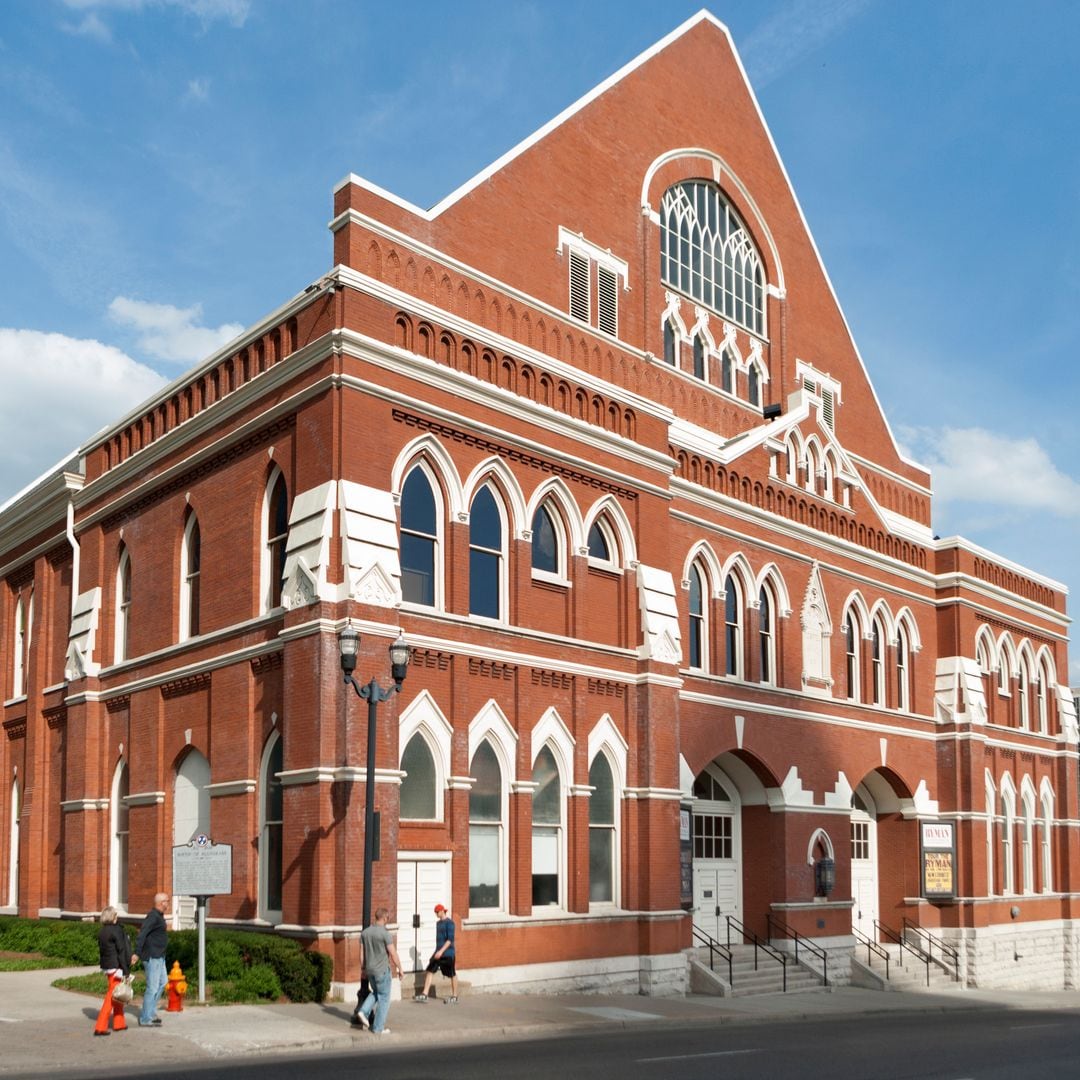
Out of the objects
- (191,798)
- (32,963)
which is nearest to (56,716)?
(191,798)

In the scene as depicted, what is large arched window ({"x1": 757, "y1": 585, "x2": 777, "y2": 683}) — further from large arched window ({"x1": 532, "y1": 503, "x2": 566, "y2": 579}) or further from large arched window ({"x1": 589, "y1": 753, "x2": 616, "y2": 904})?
large arched window ({"x1": 532, "y1": 503, "x2": 566, "y2": 579})

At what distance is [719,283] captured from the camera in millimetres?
34938

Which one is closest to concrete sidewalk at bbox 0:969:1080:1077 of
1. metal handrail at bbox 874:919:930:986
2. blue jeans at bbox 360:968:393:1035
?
blue jeans at bbox 360:968:393:1035

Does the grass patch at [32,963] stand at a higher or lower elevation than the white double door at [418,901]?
lower

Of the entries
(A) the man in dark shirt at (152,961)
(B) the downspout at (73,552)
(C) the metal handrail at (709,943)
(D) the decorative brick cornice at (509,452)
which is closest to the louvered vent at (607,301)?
(D) the decorative brick cornice at (509,452)

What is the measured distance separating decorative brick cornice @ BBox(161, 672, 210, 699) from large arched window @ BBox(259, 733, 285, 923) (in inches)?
93.3

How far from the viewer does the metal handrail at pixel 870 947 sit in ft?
108

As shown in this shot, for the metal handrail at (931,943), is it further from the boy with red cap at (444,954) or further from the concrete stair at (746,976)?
the boy with red cap at (444,954)

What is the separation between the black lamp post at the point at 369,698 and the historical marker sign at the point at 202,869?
204 centimetres

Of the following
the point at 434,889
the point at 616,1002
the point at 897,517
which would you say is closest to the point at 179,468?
the point at 434,889

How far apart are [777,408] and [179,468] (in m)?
15.7

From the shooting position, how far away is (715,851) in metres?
30.7

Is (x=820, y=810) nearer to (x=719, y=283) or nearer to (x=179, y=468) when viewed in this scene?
(x=719, y=283)

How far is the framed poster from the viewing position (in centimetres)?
3553
